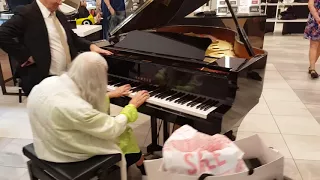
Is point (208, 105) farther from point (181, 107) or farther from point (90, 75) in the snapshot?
point (90, 75)

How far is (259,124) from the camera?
322cm

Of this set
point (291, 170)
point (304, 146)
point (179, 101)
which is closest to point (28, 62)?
point (179, 101)

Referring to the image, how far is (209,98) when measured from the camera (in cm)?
182

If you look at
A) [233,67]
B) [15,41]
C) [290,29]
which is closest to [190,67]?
[233,67]

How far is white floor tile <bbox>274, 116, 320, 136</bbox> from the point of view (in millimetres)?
3037

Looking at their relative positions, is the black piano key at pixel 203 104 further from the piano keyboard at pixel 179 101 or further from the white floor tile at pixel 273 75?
the white floor tile at pixel 273 75

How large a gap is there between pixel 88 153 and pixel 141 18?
1.47 metres

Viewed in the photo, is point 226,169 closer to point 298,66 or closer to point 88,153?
point 88,153

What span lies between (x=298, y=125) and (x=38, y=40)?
2.68 metres

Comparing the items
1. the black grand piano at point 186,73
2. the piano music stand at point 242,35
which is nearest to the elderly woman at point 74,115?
the black grand piano at point 186,73

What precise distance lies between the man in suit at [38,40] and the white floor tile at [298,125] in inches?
79.6

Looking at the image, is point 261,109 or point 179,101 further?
point 261,109

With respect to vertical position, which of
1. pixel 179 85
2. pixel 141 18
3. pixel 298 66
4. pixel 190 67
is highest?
pixel 141 18

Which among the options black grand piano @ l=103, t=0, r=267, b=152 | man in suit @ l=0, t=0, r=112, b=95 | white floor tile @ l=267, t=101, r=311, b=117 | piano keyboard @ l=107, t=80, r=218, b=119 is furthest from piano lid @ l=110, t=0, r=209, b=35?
white floor tile @ l=267, t=101, r=311, b=117
